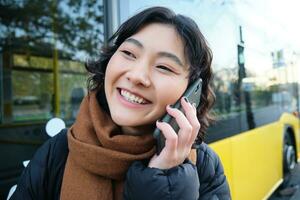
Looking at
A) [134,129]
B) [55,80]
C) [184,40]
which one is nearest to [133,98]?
[134,129]

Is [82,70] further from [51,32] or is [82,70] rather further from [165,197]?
[165,197]

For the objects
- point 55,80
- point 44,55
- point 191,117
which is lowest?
point 191,117

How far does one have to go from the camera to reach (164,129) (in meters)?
1.10

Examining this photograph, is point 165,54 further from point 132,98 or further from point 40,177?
point 40,177

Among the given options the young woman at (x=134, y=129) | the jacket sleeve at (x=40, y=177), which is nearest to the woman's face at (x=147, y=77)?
the young woman at (x=134, y=129)

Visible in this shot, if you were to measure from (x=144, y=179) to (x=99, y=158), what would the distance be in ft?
0.60

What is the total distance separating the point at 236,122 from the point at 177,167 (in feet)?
8.77

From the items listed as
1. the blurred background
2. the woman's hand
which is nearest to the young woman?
the woman's hand

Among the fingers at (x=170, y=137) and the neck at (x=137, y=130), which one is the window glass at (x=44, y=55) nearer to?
the neck at (x=137, y=130)

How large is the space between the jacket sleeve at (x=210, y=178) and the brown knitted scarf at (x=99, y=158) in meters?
0.23

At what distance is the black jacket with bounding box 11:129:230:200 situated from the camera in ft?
3.53

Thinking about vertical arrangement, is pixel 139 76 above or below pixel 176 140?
above

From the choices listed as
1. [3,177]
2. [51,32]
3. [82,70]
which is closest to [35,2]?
[51,32]

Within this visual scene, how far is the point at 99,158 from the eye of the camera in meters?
1.19
